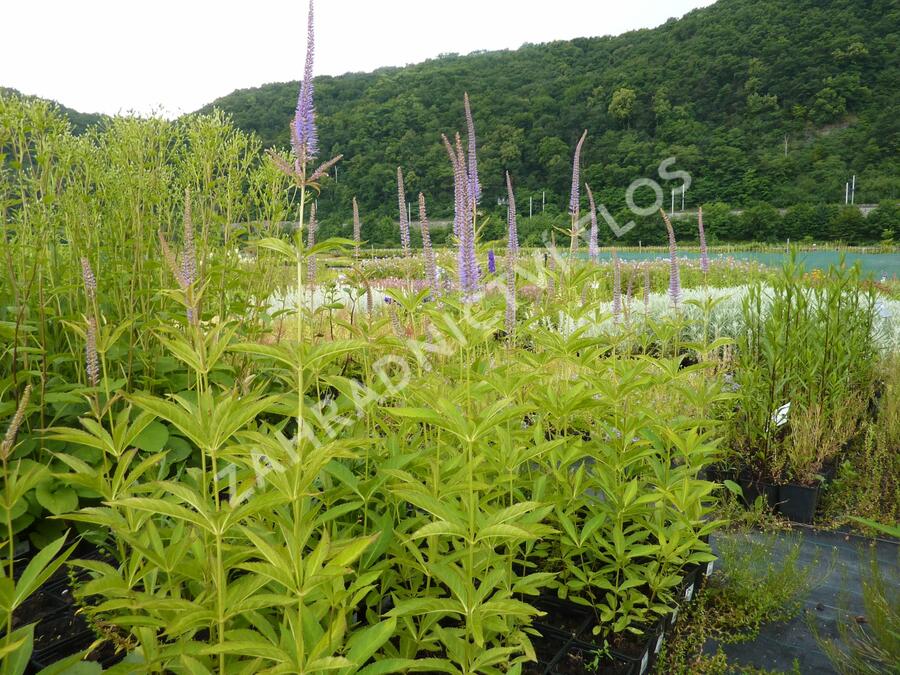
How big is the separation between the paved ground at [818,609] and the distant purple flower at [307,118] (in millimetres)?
2413

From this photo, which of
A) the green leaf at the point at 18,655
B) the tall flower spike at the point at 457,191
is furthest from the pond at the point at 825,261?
the green leaf at the point at 18,655

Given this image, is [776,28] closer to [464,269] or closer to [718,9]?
→ [718,9]

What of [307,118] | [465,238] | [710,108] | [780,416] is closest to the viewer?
[307,118]

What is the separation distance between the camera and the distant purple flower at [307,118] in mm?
1397

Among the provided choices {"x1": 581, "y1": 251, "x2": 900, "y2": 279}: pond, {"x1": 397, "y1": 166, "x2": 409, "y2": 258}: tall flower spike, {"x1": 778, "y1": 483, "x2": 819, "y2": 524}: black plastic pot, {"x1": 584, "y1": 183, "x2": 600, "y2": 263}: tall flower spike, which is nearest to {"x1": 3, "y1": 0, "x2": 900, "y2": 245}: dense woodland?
{"x1": 581, "y1": 251, "x2": 900, "y2": 279}: pond

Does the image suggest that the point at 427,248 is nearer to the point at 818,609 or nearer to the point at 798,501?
the point at 818,609

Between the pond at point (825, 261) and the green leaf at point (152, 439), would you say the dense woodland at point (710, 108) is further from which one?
the green leaf at point (152, 439)

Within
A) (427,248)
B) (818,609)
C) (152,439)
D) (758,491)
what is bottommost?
(818,609)

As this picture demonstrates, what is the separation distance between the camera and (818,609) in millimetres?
2643

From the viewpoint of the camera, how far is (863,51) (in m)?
40.4

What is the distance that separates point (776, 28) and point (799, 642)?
182ft

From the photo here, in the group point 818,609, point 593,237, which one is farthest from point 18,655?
point 818,609

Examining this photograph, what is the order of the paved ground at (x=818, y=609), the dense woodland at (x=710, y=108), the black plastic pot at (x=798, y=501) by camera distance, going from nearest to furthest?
the paved ground at (x=818, y=609), the black plastic pot at (x=798, y=501), the dense woodland at (x=710, y=108)

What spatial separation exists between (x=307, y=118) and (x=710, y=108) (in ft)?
149
